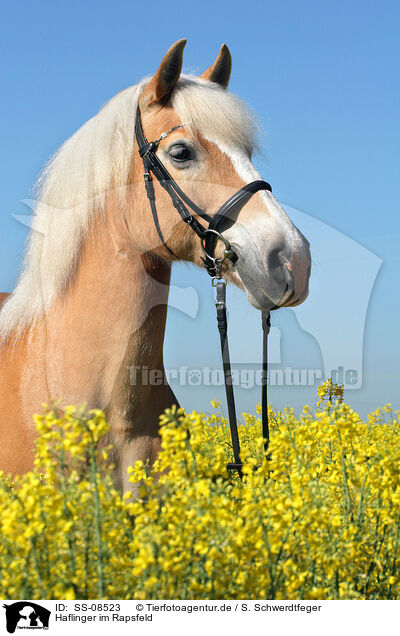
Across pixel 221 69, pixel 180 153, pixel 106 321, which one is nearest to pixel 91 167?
pixel 180 153

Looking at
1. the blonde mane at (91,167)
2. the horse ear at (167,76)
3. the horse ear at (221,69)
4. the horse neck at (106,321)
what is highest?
the horse ear at (221,69)

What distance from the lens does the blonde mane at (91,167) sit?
10.6 ft

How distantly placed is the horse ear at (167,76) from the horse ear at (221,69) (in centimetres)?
64

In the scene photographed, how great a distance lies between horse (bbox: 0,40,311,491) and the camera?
309 cm

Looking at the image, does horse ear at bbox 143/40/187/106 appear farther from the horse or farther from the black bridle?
the black bridle

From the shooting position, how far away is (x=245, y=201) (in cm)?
300

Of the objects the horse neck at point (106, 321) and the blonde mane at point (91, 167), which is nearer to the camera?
the horse neck at point (106, 321)

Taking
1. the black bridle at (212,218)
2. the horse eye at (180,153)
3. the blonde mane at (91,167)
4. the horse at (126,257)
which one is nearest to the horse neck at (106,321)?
the horse at (126,257)

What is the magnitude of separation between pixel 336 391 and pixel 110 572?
4487 mm

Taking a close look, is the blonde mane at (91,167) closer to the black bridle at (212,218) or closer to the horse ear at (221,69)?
the black bridle at (212,218)

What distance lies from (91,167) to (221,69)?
4.34ft

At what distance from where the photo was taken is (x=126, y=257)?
3.19 meters

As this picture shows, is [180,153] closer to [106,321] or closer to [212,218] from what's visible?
[212,218]
